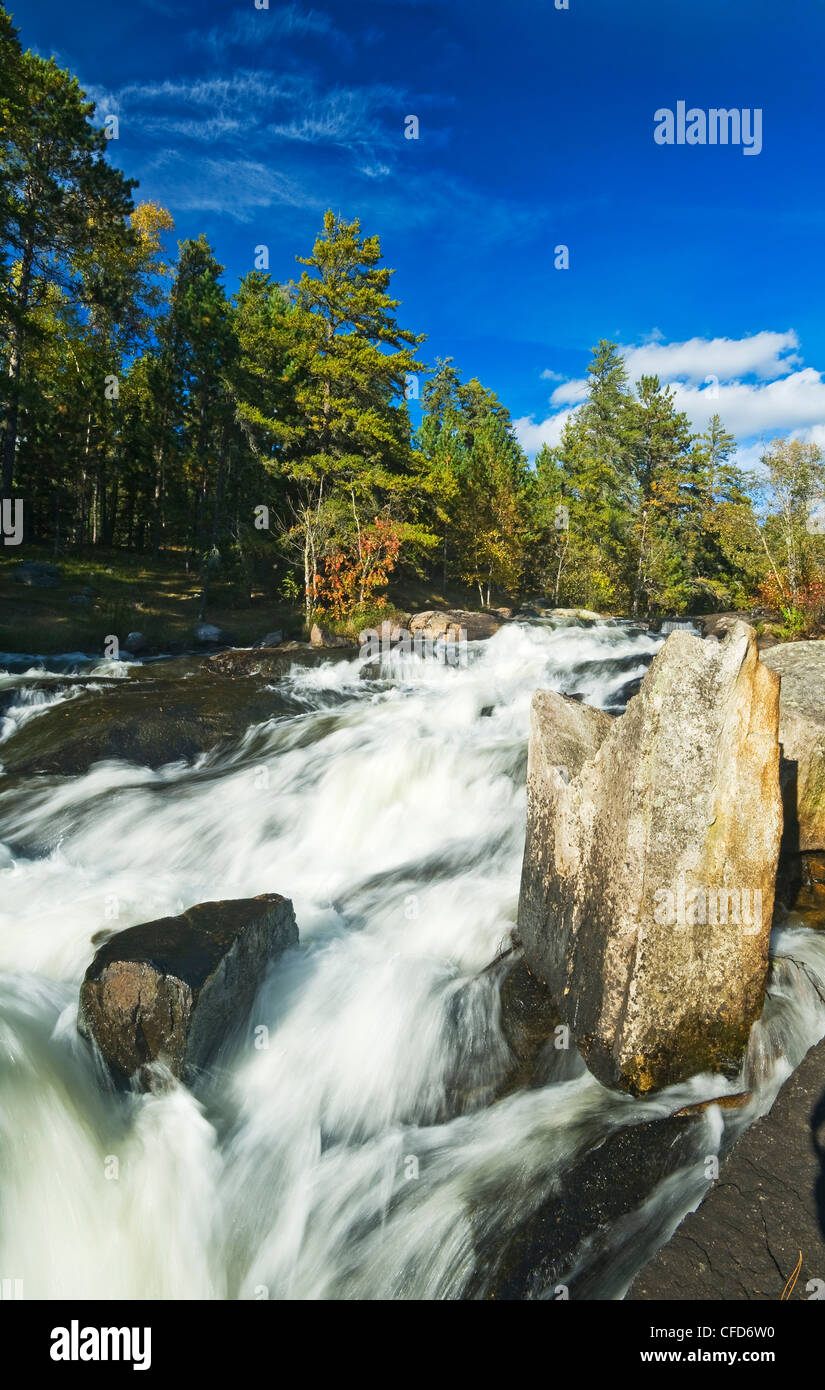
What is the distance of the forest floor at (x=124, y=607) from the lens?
21422 mm

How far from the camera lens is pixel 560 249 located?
16.1 meters

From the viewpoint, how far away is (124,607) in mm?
24641

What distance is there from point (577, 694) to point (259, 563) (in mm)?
23104

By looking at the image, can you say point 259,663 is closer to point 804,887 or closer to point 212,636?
point 212,636

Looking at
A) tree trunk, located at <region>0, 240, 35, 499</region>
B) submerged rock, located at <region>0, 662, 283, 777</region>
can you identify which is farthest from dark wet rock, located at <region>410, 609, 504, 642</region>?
tree trunk, located at <region>0, 240, 35, 499</region>

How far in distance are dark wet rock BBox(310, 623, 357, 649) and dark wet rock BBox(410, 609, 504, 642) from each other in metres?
2.46

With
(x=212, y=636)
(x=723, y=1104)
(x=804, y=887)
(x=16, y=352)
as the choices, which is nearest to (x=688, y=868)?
(x=723, y=1104)

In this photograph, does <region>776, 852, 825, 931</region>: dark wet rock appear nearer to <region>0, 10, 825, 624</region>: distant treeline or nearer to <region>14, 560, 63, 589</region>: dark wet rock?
<region>0, 10, 825, 624</region>: distant treeline

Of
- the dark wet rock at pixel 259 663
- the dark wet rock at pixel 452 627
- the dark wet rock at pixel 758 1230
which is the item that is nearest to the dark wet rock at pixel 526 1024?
the dark wet rock at pixel 758 1230

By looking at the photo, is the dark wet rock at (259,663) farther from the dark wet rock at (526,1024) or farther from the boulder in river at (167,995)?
the dark wet rock at (526,1024)

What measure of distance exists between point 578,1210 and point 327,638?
2170cm

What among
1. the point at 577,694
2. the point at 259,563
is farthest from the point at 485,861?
the point at 259,563

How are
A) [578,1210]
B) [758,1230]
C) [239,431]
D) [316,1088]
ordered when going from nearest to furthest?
[758,1230], [578,1210], [316,1088], [239,431]
